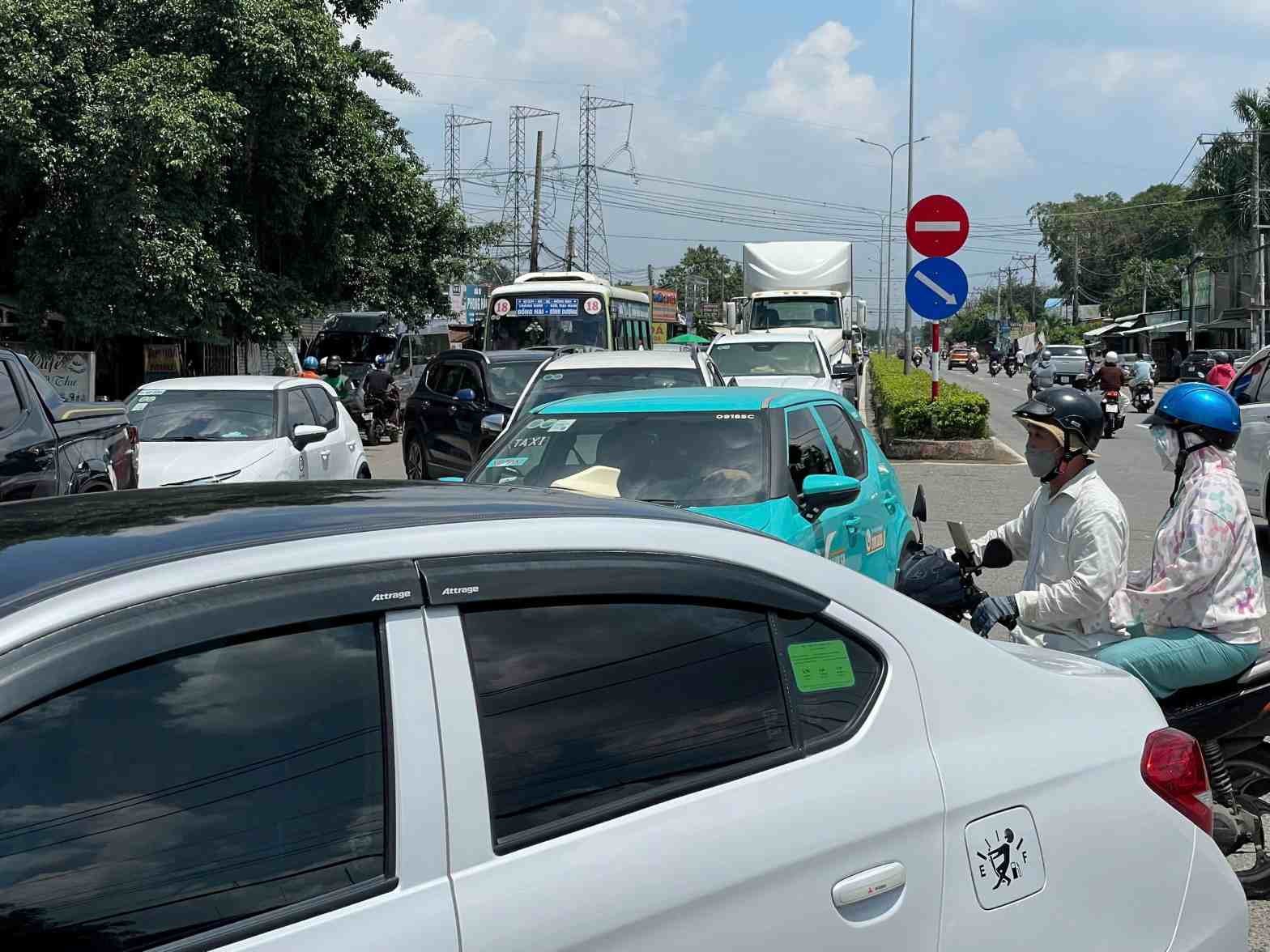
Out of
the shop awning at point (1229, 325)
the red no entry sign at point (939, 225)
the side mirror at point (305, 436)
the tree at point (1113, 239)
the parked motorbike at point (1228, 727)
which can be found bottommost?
the parked motorbike at point (1228, 727)

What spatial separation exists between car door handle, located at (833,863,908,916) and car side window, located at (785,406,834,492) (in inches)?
164

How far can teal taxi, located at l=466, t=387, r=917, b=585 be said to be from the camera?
627 cm

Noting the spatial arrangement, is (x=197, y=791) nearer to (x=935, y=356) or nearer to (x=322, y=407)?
(x=322, y=407)

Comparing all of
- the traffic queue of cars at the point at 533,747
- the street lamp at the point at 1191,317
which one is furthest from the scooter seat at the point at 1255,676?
the street lamp at the point at 1191,317

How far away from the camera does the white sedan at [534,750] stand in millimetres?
1757

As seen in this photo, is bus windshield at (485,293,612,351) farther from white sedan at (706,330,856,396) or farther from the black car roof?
the black car roof

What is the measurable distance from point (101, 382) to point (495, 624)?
85.8 ft

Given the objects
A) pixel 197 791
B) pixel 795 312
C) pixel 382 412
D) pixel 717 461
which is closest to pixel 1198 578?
pixel 717 461

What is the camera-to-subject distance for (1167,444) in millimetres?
4664

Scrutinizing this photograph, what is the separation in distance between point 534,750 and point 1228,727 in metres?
3.08

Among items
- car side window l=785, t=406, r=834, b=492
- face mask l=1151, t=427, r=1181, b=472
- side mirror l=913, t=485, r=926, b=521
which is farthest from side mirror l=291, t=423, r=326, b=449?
face mask l=1151, t=427, r=1181, b=472

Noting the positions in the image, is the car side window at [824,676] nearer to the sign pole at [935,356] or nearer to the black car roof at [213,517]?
the black car roof at [213,517]

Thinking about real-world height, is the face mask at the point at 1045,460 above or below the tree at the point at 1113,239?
below

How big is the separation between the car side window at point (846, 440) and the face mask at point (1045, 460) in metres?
2.46
